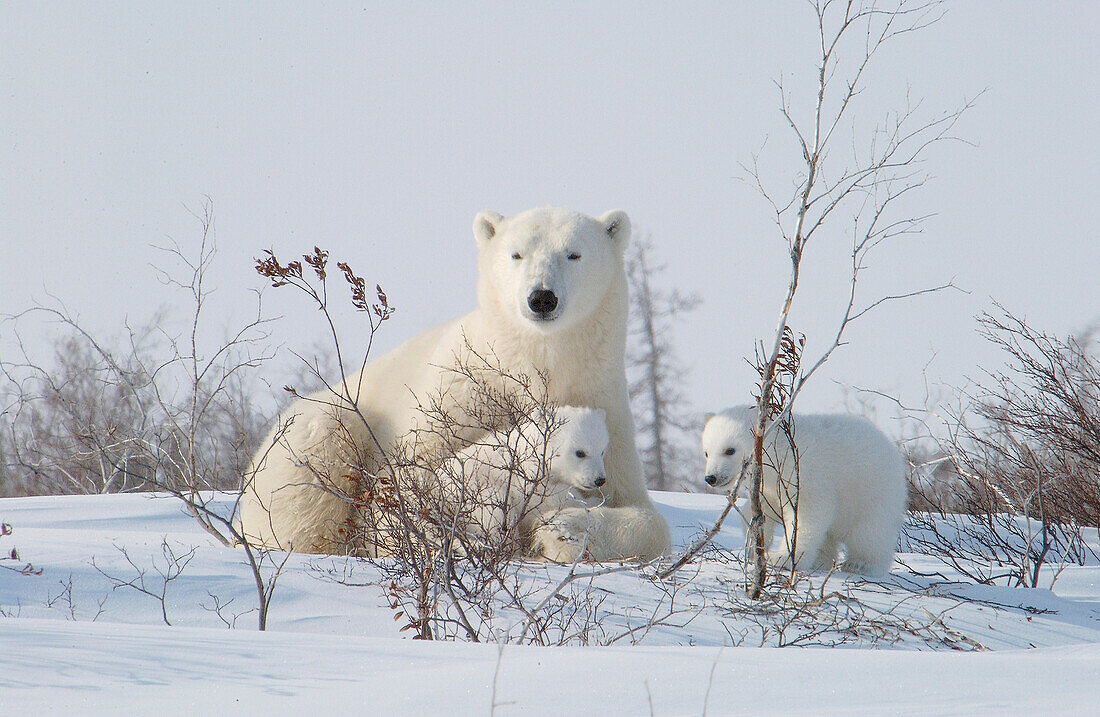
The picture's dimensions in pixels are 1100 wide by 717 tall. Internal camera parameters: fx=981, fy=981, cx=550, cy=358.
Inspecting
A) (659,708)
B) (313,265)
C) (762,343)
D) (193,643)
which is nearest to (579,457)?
(762,343)

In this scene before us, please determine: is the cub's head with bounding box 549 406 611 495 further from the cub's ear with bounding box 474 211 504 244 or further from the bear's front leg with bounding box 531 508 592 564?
the cub's ear with bounding box 474 211 504 244

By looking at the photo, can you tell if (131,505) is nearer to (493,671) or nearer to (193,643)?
(193,643)

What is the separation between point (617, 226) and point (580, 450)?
4.19ft

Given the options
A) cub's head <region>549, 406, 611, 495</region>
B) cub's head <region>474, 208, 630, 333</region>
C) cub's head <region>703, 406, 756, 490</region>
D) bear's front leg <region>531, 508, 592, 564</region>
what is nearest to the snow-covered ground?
bear's front leg <region>531, 508, 592, 564</region>

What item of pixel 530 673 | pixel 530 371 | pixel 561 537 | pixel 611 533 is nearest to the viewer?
pixel 530 673

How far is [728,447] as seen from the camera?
4500mm

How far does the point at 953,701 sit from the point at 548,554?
3013 mm

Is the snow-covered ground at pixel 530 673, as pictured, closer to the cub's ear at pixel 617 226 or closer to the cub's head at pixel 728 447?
the cub's head at pixel 728 447

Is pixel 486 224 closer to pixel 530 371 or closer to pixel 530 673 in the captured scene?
pixel 530 371

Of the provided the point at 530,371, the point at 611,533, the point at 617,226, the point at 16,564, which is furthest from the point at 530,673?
the point at 617,226

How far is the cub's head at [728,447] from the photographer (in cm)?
447

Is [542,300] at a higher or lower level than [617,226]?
lower

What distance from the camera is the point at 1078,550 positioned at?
6.27 m

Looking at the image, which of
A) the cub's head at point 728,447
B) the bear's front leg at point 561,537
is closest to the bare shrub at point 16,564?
the bear's front leg at point 561,537
